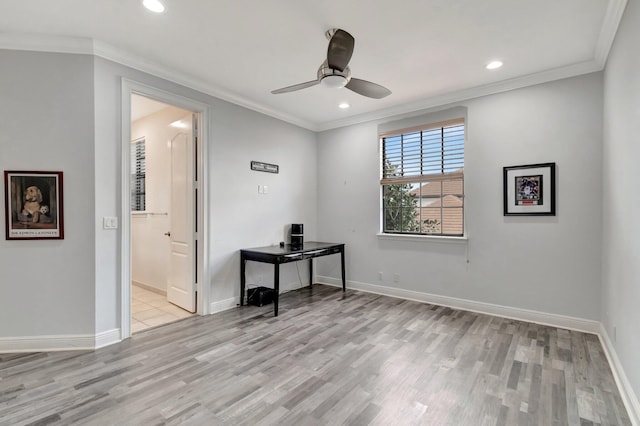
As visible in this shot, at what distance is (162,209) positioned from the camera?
4.67 m

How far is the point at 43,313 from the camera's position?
274cm

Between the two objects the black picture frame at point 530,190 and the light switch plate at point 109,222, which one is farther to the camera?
the black picture frame at point 530,190

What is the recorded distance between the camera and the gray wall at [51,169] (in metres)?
2.67

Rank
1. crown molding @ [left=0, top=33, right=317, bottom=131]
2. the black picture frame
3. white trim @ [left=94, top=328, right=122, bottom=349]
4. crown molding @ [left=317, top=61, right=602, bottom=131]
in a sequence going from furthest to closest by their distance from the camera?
1. the black picture frame
2. crown molding @ [left=317, top=61, right=602, bottom=131]
3. white trim @ [left=94, top=328, right=122, bottom=349]
4. crown molding @ [left=0, top=33, right=317, bottom=131]

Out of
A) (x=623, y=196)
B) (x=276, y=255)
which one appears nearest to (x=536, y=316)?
(x=623, y=196)

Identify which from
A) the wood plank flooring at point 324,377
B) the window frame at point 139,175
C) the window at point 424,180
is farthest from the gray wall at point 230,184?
the window frame at point 139,175

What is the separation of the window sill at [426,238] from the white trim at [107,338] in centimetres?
338

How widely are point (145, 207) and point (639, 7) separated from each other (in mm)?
5810

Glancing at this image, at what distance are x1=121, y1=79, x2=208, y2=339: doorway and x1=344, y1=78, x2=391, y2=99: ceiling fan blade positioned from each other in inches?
75.3

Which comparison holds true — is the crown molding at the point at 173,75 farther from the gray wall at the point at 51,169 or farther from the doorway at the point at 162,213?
the doorway at the point at 162,213

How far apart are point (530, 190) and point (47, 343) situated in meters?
5.00

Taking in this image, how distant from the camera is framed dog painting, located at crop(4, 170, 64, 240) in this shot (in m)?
2.68

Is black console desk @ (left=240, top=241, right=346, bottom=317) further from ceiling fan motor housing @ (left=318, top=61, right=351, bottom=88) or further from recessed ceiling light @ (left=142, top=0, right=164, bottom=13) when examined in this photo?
recessed ceiling light @ (left=142, top=0, right=164, bottom=13)

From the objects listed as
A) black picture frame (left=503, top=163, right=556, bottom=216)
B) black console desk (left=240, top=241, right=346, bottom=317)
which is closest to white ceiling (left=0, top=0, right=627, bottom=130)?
black picture frame (left=503, top=163, right=556, bottom=216)
